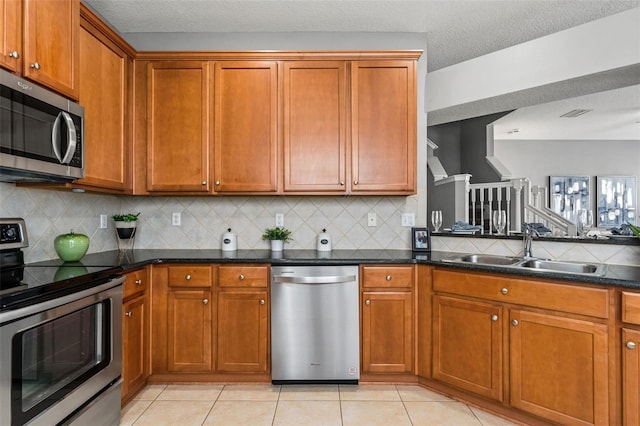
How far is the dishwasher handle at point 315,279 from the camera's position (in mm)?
2482

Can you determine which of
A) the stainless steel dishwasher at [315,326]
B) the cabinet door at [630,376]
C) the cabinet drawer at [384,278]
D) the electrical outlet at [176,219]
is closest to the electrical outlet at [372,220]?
the cabinet drawer at [384,278]

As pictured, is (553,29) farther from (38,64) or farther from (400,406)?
(38,64)

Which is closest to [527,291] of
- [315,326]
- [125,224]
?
[315,326]

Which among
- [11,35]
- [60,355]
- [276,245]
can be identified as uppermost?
[11,35]

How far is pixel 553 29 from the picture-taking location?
2.97 metres

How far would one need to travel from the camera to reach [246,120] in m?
2.81

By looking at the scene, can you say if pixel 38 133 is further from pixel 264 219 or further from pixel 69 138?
pixel 264 219

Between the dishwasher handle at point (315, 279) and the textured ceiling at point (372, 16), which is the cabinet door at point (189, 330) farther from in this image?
the textured ceiling at point (372, 16)

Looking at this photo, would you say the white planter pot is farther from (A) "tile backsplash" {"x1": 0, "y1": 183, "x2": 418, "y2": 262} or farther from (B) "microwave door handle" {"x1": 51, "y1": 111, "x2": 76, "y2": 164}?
(B) "microwave door handle" {"x1": 51, "y1": 111, "x2": 76, "y2": 164}

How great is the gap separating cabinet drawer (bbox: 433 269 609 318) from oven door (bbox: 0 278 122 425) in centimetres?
200

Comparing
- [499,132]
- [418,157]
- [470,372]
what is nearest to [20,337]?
[470,372]

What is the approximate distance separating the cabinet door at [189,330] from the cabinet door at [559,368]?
1.96m

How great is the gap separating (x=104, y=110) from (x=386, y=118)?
2.00 metres

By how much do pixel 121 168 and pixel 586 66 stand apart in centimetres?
348
